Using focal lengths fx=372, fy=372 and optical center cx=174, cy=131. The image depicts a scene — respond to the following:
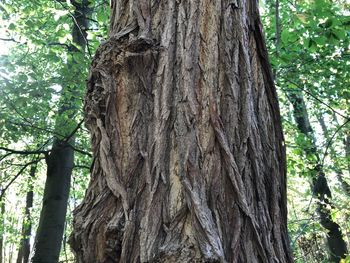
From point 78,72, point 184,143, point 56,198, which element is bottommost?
point 184,143

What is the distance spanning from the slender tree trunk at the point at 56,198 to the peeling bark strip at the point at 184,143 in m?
3.47

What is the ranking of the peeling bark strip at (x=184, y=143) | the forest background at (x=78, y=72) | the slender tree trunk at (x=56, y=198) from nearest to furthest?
the peeling bark strip at (x=184, y=143), the forest background at (x=78, y=72), the slender tree trunk at (x=56, y=198)

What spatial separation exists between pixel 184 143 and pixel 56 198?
5066 mm

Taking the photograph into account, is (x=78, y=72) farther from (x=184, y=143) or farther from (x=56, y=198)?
(x=184, y=143)

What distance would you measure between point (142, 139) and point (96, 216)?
1.22 ft

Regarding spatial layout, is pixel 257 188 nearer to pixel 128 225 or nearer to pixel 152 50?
pixel 128 225

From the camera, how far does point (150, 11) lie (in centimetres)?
190

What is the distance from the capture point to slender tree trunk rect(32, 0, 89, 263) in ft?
18.4

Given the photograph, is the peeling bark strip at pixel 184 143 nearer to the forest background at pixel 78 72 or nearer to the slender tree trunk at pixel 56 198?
the forest background at pixel 78 72

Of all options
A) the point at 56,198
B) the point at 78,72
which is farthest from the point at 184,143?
the point at 56,198

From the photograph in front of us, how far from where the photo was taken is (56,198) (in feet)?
19.9

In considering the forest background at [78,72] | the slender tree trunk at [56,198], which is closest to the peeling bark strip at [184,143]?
the forest background at [78,72]

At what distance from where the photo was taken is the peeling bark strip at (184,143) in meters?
1.39

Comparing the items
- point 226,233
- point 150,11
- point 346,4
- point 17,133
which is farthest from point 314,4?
point 17,133
